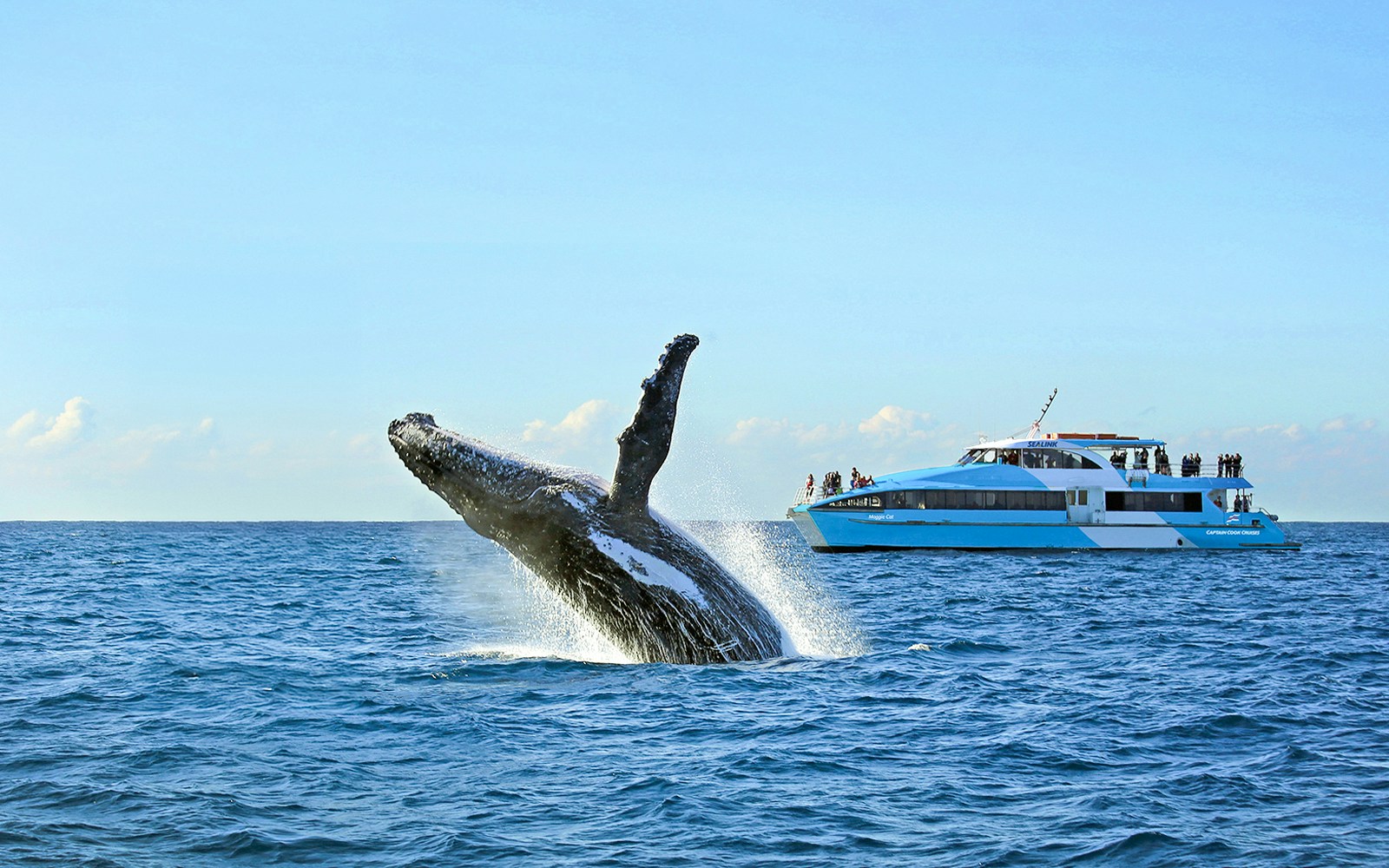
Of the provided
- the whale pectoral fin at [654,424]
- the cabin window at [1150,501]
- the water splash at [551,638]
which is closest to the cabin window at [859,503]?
the cabin window at [1150,501]

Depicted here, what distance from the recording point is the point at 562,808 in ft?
23.9

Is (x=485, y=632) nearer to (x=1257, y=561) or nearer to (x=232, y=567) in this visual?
(x=232, y=567)

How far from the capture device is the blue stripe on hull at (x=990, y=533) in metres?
45.7

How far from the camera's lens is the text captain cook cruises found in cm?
4594

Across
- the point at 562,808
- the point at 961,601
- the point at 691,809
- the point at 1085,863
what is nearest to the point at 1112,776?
the point at 1085,863

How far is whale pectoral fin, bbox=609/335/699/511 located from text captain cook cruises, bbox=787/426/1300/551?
36264 millimetres

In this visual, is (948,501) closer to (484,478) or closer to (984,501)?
(984,501)

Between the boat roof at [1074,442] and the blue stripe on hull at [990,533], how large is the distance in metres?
2.77

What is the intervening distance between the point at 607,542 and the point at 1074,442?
39702mm

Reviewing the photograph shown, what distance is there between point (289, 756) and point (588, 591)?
120 inches

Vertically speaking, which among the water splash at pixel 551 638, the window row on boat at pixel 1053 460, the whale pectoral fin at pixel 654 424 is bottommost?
the water splash at pixel 551 638

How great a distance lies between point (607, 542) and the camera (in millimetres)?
10492

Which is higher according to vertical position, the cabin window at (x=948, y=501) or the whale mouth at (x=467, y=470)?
the whale mouth at (x=467, y=470)

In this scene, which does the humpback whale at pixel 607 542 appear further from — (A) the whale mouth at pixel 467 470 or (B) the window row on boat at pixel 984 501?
(B) the window row on boat at pixel 984 501
